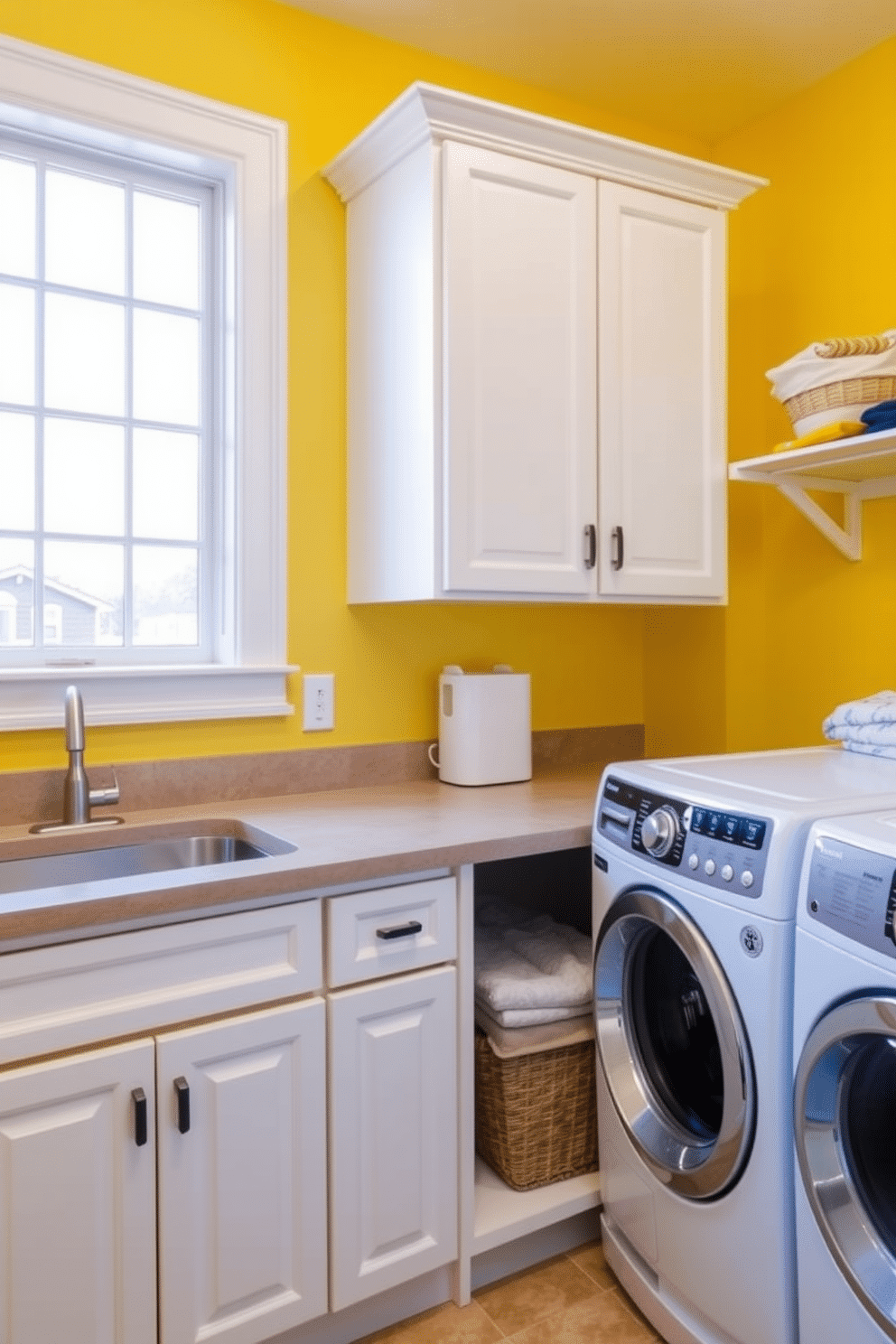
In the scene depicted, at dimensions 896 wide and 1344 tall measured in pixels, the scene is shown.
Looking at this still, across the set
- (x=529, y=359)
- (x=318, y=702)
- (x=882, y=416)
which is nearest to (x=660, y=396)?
(x=529, y=359)

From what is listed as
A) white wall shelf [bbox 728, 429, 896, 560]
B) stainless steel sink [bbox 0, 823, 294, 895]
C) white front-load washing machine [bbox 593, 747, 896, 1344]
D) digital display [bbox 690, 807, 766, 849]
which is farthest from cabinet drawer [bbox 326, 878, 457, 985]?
white wall shelf [bbox 728, 429, 896, 560]

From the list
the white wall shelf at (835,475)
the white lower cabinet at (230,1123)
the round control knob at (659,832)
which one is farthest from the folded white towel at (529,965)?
the white wall shelf at (835,475)

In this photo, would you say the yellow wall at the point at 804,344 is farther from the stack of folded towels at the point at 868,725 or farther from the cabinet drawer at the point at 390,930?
the cabinet drawer at the point at 390,930

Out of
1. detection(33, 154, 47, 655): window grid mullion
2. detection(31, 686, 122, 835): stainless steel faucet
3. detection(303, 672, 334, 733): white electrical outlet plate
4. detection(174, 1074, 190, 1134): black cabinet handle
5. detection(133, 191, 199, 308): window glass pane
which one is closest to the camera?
detection(174, 1074, 190, 1134): black cabinet handle

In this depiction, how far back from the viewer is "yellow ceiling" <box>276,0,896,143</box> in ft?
6.93

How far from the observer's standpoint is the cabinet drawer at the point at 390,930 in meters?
1.54

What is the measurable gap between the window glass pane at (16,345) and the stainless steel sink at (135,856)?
91 cm

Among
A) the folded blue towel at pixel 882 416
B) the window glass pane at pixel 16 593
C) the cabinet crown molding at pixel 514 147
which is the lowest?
the window glass pane at pixel 16 593

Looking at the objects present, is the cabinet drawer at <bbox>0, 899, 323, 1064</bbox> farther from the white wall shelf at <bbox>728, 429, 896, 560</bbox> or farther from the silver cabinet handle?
the white wall shelf at <bbox>728, 429, 896, 560</bbox>

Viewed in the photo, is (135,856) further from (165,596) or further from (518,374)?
(518,374)

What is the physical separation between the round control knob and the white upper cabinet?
24.4 inches

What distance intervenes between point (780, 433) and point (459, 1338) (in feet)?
6.90

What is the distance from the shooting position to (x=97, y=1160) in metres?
1.33

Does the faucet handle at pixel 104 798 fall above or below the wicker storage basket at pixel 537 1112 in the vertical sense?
above
